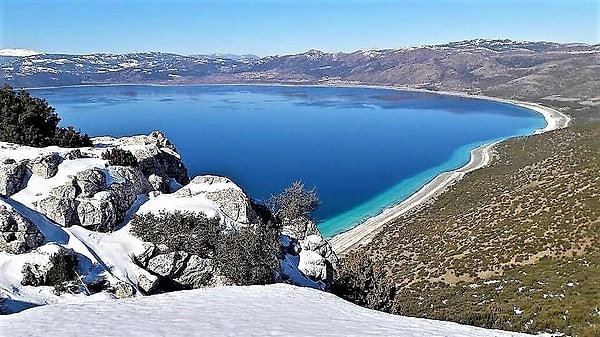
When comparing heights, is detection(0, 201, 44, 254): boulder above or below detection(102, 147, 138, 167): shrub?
below

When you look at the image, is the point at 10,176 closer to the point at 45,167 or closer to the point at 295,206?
the point at 45,167

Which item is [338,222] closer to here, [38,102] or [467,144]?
[38,102]

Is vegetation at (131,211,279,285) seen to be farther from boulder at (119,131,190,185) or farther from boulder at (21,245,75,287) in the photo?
boulder at (119,131,190,185)

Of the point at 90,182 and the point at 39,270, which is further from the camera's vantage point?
the point at 90,182

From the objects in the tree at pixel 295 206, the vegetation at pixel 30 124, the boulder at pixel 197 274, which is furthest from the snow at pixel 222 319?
the vegetation at pixel 30 124

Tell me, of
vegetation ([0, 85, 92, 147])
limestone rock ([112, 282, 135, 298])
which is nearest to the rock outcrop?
vegetation ([0, 85, 92, 147])

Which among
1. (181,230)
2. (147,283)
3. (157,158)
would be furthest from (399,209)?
(147,283)
